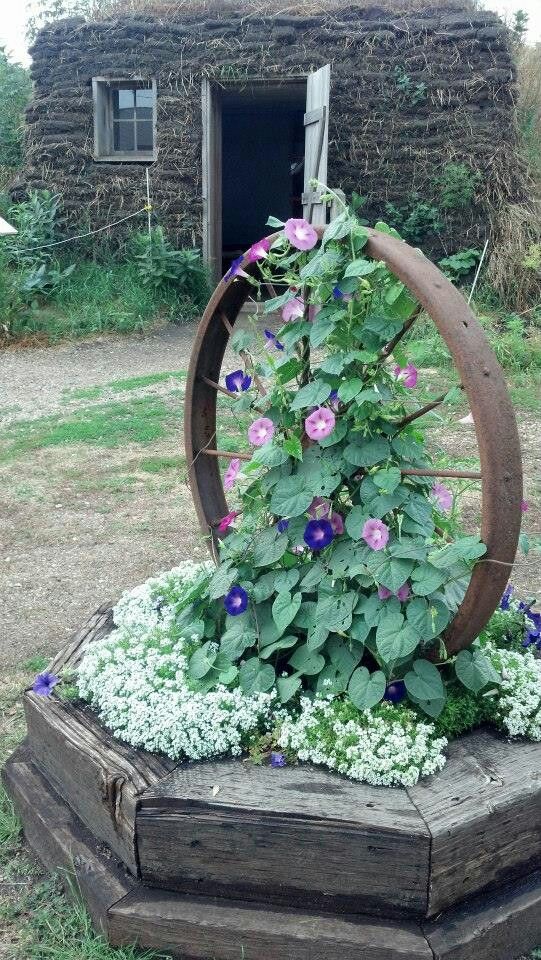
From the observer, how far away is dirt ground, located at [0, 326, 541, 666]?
3.70 m

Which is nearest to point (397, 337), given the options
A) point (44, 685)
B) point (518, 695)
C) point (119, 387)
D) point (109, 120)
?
point (518, 695)

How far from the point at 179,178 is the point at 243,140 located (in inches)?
193

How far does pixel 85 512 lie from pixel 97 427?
56.3 inches

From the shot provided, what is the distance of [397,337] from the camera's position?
198 centimetres

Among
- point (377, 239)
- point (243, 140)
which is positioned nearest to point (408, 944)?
point (377, 239)

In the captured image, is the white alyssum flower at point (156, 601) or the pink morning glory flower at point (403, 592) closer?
the pink morning glory flower at point (403, 592)

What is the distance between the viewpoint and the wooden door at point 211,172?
31.0ft

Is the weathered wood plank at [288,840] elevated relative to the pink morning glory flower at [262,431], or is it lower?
lower

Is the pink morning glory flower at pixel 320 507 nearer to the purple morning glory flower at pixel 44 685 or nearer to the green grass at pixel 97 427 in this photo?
the purple morning glory flower at pixel 44 685

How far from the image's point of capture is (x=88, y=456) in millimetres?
5500

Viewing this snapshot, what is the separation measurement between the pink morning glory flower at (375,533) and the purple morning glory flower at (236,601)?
36cm

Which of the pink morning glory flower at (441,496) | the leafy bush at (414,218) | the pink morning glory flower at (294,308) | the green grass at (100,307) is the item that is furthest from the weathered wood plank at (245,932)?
the leafy bush at (414,218)

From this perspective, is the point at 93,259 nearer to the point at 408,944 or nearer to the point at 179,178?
the point at 179,178

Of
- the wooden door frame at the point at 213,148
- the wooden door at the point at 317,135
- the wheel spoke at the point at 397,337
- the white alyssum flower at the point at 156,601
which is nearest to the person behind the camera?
the wheel spoke at the point at 397,337
